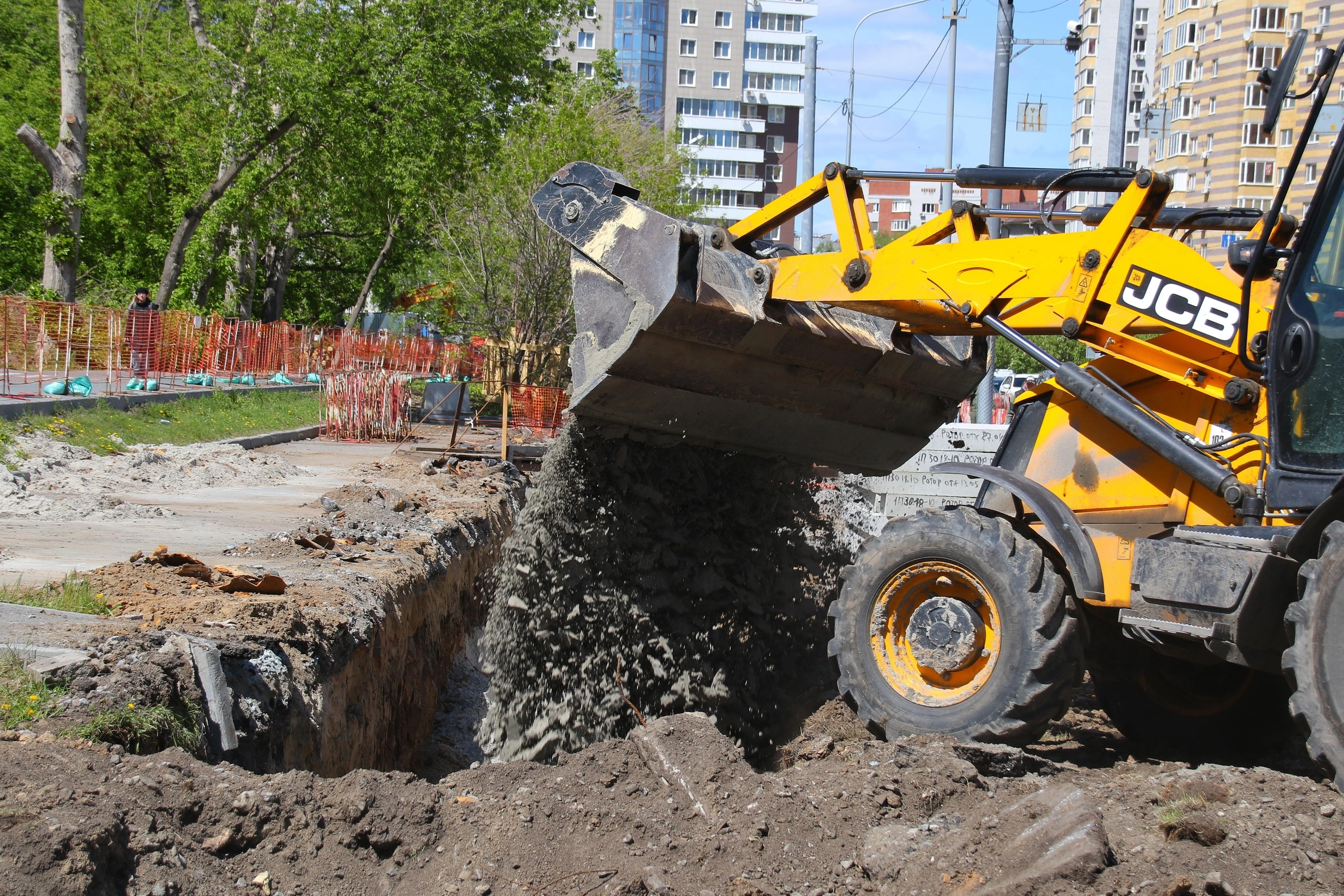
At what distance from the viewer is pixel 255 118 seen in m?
23.9

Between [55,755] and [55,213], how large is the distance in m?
19.4

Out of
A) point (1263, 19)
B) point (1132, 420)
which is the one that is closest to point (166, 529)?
point (1132, 420)

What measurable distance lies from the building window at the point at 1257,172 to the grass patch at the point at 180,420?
10393 mm

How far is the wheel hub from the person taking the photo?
485cm

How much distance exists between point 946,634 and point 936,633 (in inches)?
1.8

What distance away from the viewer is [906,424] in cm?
638

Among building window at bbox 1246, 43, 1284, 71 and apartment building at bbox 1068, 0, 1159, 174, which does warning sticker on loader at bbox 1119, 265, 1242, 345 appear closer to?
apartment building at bbox 1068, 0, 1159, 174

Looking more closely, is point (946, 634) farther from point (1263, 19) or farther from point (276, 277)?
point (276, 277)

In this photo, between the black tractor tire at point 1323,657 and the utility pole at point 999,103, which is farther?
the utility pole at point 999,103

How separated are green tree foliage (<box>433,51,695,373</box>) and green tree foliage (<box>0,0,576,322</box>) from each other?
0.76 m

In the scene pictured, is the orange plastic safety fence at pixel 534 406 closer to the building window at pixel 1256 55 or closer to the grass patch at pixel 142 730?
the building window at pixel 1256 55

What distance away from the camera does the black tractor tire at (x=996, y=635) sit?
457 cm

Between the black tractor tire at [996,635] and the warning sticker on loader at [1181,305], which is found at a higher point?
the warning sticker on loader at [1181,305]

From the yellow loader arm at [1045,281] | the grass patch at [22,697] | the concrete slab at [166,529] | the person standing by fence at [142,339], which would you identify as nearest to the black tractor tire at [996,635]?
the yellow loader arm at [1045,281]
